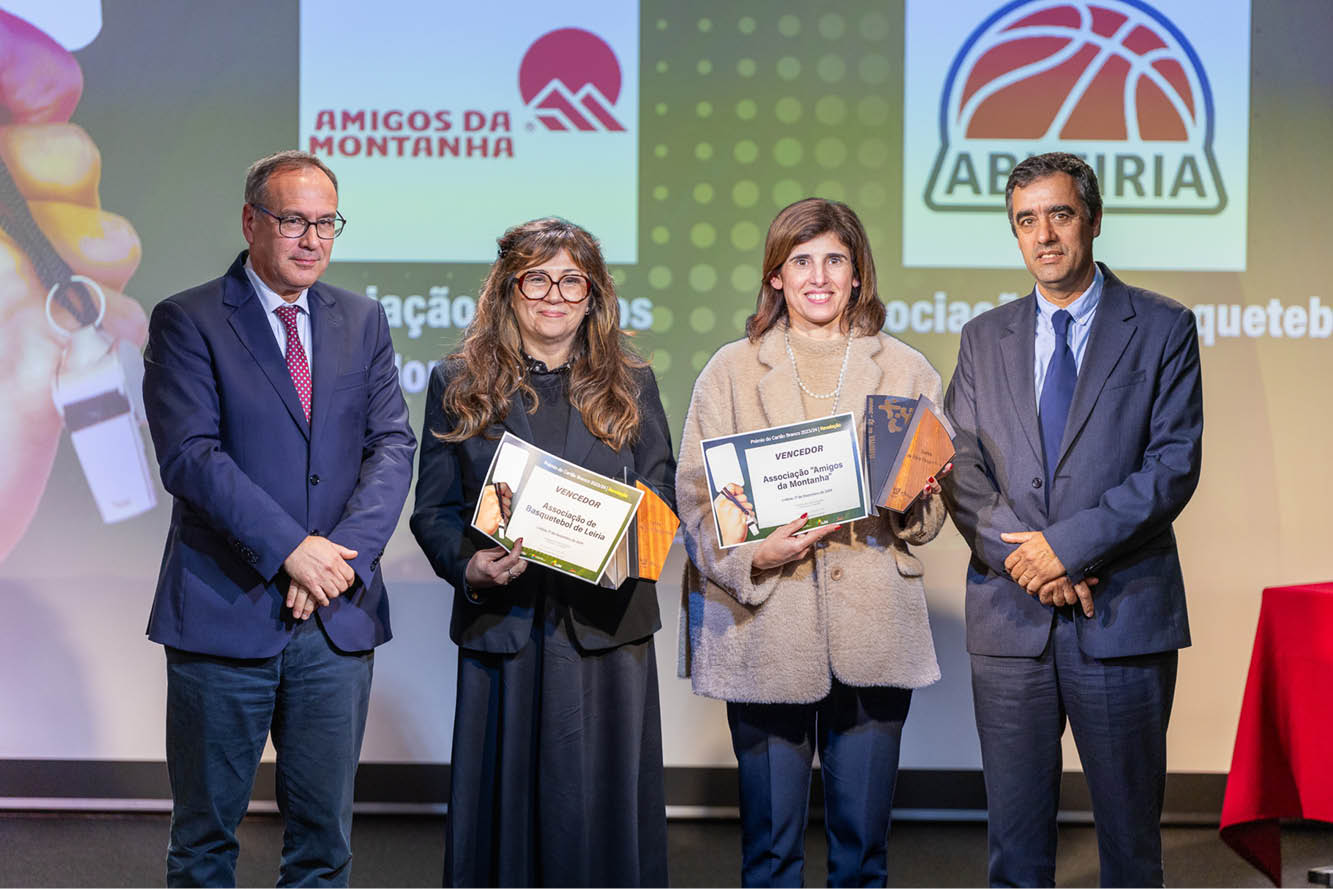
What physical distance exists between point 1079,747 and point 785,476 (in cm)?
99

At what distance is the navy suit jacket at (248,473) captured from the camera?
2564mm

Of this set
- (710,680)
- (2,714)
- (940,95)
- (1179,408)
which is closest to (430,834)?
(2,714)

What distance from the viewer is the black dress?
2566 millimetres

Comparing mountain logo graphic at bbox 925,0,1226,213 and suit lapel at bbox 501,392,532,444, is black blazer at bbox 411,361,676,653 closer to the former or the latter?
suit lapel at bbox 501,392,532,444

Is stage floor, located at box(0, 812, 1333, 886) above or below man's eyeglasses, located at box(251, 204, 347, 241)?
below

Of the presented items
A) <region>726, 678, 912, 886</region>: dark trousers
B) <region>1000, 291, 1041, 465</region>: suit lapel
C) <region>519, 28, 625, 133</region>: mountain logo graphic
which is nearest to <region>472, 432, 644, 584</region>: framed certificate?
<region>726, 678, 912, 886</region>: dark trousers

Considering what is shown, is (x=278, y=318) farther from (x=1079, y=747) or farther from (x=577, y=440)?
(x=1079, y=747)

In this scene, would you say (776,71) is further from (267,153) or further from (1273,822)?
(1273,822)

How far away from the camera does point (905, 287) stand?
4336 mm

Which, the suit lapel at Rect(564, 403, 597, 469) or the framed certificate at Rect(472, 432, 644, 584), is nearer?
the framed certificate at Rect(472, 432, 644, 584)

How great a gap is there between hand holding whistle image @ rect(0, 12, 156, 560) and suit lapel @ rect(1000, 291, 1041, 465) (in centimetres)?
313

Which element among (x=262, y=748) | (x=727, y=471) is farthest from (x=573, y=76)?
(x=262, y=748)

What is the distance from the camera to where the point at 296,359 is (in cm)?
271

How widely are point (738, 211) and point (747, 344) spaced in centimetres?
157
